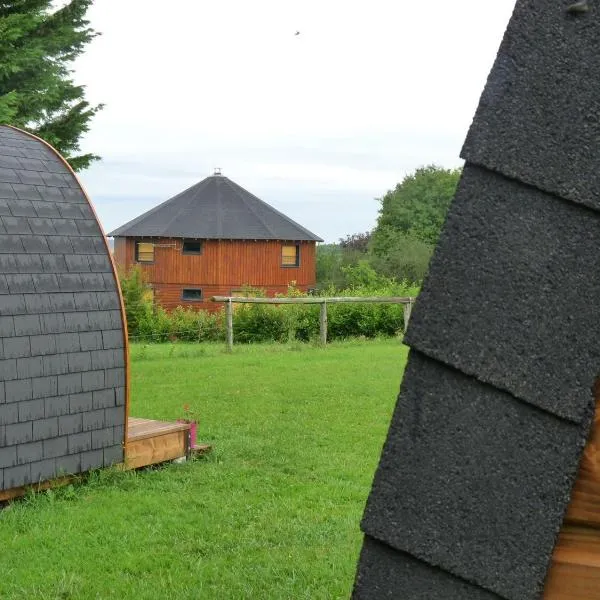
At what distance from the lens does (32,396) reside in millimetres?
7105

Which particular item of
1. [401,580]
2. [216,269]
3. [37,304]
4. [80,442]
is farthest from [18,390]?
[216,269]

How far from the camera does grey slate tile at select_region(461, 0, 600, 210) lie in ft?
3.94

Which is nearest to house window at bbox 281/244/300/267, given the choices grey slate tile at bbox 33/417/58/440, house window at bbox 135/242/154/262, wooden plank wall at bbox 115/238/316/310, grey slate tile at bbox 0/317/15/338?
wooden plank wall at bbox 115/238/316/310

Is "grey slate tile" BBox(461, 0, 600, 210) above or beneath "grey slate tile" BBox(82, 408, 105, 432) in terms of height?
above

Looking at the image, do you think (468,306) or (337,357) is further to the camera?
(337,357)

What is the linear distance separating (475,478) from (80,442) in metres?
6.77

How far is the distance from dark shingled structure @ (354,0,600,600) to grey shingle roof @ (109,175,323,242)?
134ft

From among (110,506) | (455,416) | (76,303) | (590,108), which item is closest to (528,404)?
(455,416)

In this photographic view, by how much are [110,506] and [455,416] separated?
6.21 m

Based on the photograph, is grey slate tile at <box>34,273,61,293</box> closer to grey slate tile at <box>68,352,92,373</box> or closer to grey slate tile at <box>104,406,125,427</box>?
grey slate tile at <box>68,352,92,373</box>

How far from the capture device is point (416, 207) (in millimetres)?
55750

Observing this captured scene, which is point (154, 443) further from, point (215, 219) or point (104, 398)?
point (215, 219)

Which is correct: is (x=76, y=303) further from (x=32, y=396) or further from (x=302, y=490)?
(x=302, y=490)

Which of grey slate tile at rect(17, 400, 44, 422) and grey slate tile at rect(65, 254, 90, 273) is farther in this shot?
grey slate tile at rect(65, 254, 90, 273)
